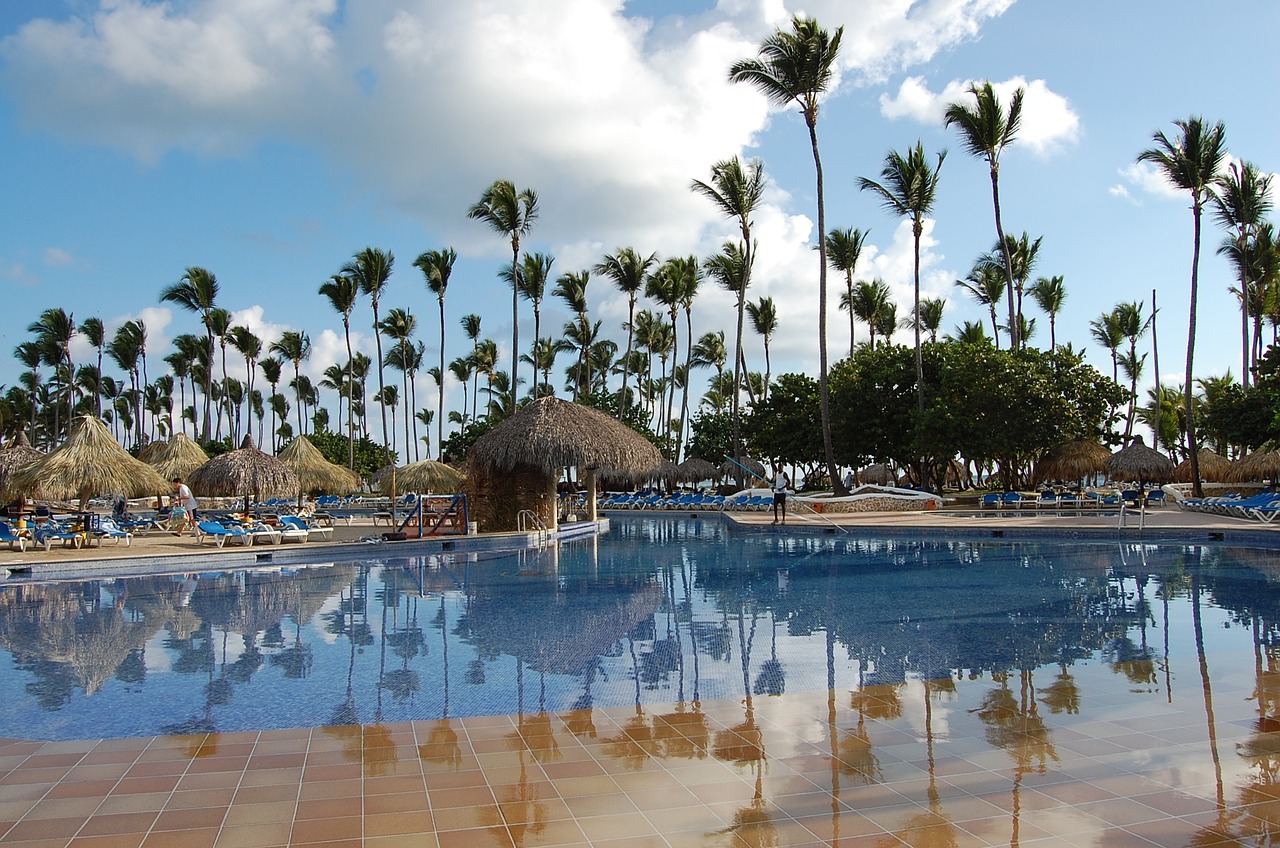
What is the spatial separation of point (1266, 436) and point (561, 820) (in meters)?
30.6

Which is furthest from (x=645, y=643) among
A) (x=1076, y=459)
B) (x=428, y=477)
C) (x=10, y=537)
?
(x=1076, y=459)

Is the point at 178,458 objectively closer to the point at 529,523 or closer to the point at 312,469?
the point at 312,469

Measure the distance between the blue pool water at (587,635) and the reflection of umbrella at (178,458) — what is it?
643 inches

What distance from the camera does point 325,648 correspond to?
25.4 ft

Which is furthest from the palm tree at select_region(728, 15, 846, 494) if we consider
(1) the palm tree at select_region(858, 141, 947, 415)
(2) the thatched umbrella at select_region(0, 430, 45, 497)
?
(2) the thatched umbrella at select_region(0, 430, 45, 497)

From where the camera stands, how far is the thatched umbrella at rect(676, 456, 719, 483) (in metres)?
42.4

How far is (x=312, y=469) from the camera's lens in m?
26.7

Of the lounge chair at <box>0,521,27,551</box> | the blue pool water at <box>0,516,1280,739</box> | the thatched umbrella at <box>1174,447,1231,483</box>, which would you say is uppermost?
the thatched umbrella at <box>1174,447,1231,483</box>

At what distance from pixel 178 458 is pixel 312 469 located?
213 inches

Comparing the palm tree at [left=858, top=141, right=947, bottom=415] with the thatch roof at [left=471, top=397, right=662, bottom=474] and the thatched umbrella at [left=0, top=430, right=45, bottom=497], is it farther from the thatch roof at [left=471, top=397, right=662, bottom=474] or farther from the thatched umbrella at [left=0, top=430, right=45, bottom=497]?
the thatched umbrella at [left=0, top=430, right=45, bottom=497]

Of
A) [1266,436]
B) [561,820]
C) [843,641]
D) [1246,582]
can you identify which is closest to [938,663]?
[843,641]

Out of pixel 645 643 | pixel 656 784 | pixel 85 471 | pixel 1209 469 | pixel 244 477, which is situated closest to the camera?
pixel 656 784

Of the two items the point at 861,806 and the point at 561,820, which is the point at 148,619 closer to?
the point at 561,820

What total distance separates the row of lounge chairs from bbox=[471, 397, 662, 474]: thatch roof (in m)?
13.5
